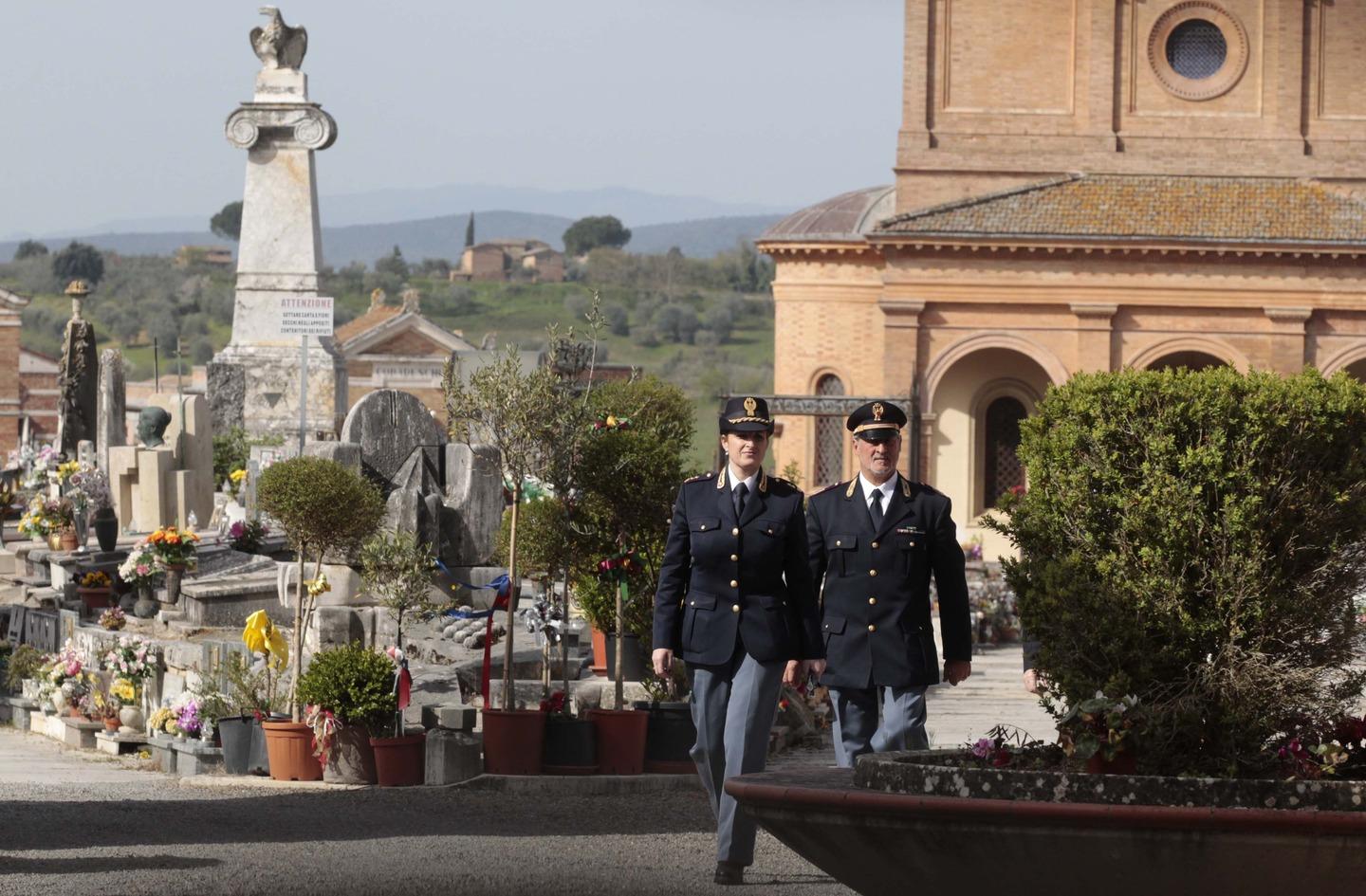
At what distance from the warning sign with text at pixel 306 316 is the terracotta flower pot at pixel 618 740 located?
1701 centimetres

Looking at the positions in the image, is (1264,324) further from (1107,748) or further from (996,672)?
(1107,748)

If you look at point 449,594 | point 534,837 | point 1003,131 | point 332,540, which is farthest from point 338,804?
point 1003,131

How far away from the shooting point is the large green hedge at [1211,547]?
6879 millimetres

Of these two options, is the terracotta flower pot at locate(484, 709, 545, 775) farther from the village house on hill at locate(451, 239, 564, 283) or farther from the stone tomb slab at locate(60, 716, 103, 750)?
the village house on hill at locate(451, 239, 564, 283)

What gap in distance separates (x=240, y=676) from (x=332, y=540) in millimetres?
1200

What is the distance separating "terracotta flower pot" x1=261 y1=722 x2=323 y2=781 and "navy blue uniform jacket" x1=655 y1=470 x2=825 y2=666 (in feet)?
11.7

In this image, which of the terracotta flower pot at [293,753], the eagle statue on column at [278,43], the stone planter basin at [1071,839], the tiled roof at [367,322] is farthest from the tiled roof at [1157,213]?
the stone planter basin at [1071,839]

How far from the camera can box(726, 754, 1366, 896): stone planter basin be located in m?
6.07

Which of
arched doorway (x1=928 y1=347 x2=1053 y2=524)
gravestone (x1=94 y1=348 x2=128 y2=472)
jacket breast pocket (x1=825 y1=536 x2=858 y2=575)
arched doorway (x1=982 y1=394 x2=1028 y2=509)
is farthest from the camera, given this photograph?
arched doorway (x1=982 y1=394 x2=1028 y2=509)

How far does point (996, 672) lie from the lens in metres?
20.3

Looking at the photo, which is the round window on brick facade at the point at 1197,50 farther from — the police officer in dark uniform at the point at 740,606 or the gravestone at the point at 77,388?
the police officer in dark uniform at the point at 740,606

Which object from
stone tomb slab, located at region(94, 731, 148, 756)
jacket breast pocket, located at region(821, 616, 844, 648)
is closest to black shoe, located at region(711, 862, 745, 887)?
jacket breast pocket, located at region(821, 616, 844, 648)

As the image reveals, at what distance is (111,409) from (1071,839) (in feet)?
66.1

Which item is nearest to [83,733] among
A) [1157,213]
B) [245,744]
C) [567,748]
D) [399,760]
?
[245,744]
